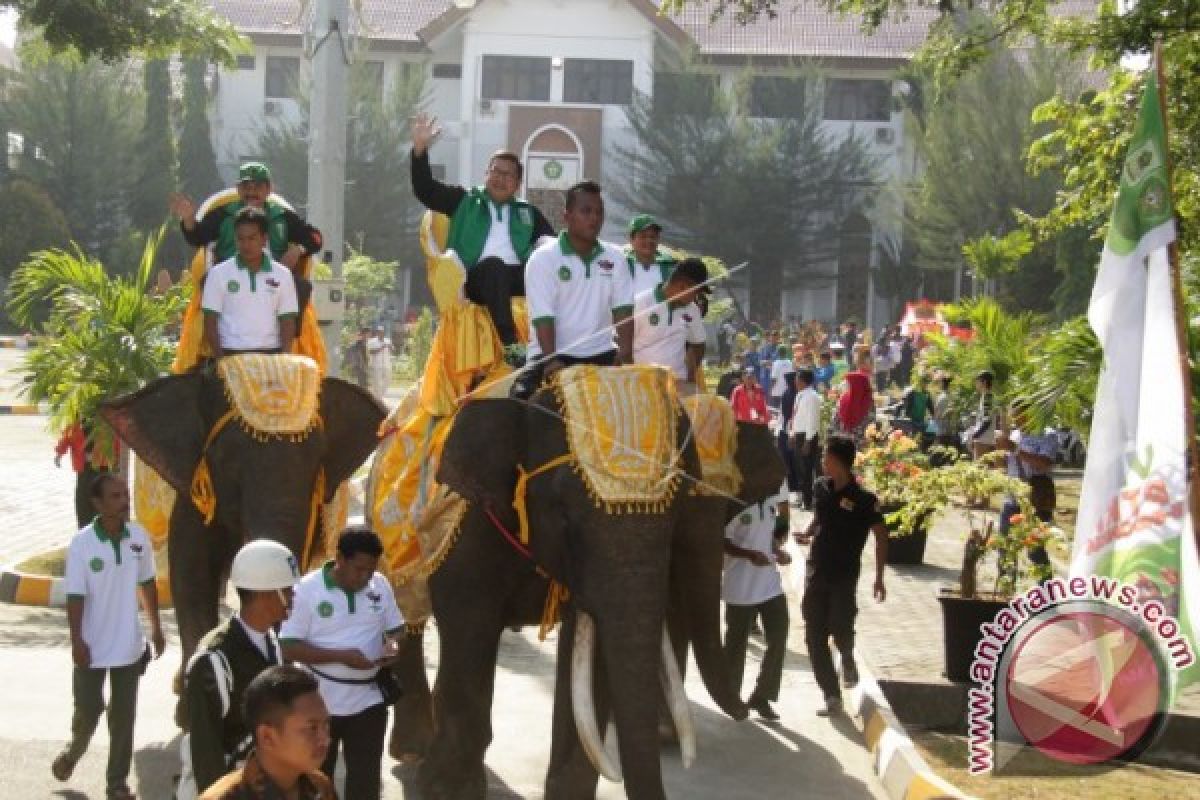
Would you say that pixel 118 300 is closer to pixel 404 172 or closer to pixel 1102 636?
pixel 1102 636

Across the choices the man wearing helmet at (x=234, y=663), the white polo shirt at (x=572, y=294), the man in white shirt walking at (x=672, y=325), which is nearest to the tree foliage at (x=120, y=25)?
the man in white shirt walking at (x=672, y=325)

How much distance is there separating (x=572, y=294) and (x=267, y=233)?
3066 mm

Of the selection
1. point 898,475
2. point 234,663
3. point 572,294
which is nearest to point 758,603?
point 898,475

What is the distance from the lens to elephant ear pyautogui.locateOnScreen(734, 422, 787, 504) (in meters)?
9.13

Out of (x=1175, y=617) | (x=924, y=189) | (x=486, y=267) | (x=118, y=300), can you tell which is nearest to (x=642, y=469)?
(x=1175, y=617)

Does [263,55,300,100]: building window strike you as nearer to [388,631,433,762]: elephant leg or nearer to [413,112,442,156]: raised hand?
[413,112,442,156]: raised hand

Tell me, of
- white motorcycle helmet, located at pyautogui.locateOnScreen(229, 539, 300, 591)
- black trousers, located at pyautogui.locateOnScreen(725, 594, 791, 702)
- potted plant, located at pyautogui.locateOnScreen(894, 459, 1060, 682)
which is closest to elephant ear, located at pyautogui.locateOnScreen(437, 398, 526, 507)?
white motorcycle helmet, located at pyautogui.locateOnScreen(229, 539, 300, 591)

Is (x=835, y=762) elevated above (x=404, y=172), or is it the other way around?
(x=404, y=172)

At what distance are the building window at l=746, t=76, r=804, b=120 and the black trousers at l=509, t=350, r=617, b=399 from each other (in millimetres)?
52086

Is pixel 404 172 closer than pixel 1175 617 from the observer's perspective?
No

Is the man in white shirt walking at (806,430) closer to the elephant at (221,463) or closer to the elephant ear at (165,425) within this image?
the elephant at (221,463)

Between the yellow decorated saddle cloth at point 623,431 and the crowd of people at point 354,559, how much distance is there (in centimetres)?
52

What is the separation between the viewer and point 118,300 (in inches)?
563

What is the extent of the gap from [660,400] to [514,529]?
871 millimetres
